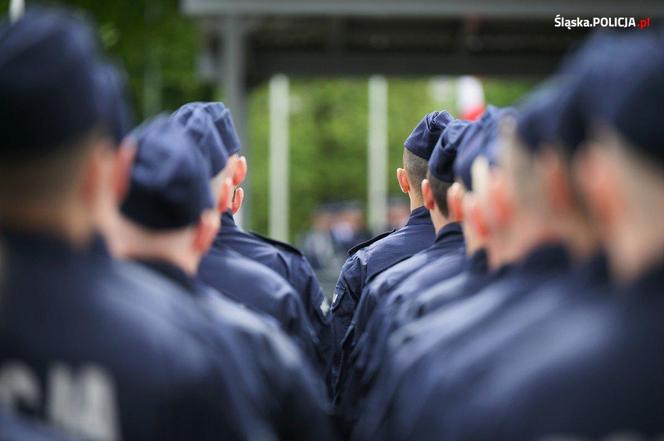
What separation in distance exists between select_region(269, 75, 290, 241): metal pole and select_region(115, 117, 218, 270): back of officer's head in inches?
1696

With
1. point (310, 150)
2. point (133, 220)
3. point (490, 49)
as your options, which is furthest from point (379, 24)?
point (310, 150)

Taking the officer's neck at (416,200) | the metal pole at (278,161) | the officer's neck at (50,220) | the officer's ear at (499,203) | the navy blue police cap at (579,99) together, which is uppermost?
the navy blue police cap at (579,99)

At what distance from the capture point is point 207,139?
6.26 metres

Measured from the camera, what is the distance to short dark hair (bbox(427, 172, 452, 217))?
253 inches

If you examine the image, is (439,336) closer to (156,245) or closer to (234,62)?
(156,245)

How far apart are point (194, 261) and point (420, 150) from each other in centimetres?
342

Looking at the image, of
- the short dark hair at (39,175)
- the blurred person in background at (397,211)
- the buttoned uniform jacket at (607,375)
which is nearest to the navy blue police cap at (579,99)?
the buttoned uniform jacket at (607,375)

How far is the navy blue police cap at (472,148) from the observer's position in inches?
203

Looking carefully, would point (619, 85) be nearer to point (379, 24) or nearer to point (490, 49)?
point (379, 24)

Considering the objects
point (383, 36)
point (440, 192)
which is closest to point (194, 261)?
point (440, 192)

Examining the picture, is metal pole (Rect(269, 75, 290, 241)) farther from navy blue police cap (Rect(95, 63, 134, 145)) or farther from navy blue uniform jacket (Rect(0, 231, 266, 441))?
navy blue uniform jacket (Rect(0, 231, 266, 441))

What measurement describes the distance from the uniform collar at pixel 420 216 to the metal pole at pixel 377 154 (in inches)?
1626

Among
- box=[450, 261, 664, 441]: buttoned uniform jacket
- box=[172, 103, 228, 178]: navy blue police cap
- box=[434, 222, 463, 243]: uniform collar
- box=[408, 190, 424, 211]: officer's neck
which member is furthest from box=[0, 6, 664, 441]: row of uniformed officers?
box=[408, 190, 424, 211]: officer's neck

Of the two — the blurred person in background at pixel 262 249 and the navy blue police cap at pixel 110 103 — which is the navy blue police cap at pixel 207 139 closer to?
the blurred person in background at pixel 262 249
